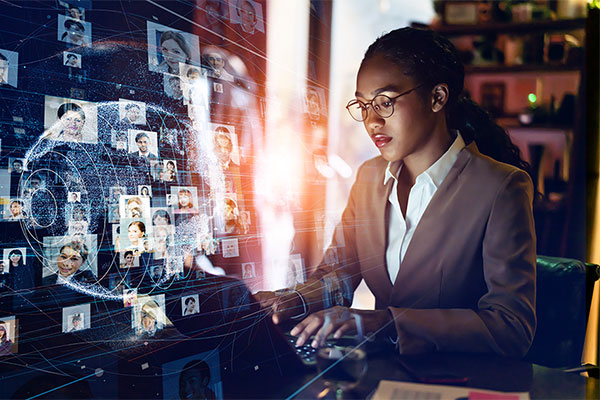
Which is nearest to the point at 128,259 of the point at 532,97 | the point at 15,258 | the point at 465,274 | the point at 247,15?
the point at 15,258

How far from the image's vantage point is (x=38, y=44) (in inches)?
36.5

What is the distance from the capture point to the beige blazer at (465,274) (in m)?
1.14

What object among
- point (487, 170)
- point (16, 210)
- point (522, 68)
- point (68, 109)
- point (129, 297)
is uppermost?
point (522, 68)

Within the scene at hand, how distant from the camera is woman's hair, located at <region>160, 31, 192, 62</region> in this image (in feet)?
3.44

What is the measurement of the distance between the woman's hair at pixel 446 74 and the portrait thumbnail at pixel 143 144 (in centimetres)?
61

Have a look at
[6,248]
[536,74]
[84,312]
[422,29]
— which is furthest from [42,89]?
[536,74]

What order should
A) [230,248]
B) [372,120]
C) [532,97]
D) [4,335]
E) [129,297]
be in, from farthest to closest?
[532,97] → [372,120] → [230,248] → [129,297] → [4,335]

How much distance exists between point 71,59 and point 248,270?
2.10 feet

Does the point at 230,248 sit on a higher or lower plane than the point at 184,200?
lower

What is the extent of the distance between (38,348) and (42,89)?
56 cm

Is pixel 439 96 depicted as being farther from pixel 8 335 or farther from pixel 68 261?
pixel 8 335

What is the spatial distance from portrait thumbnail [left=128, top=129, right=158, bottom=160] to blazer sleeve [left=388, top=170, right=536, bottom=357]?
0.75 meters

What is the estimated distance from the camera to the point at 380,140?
122 centimetres

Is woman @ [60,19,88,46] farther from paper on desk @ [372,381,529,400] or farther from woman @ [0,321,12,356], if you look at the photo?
paper on desk @ [372,381,529,400]
